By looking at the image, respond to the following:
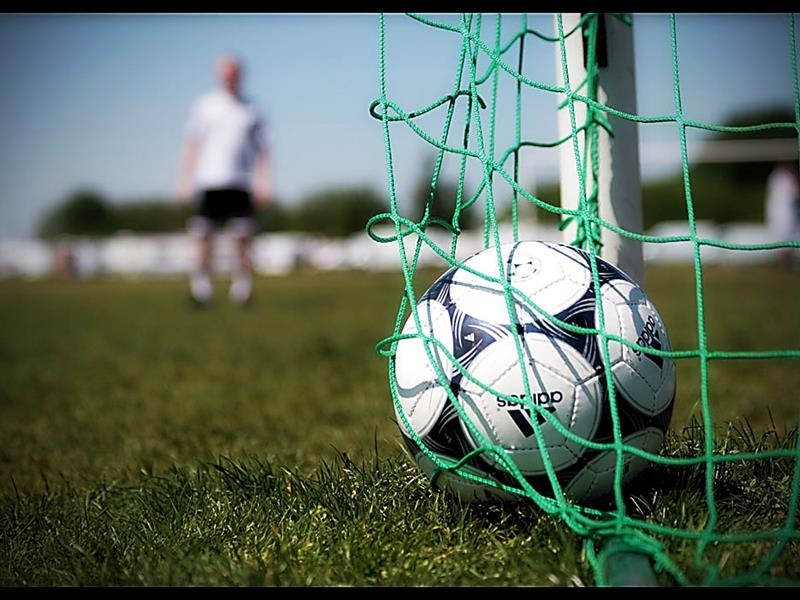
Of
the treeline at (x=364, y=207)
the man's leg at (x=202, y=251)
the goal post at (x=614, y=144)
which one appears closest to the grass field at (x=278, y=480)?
the goal post at (x=614, y=144)

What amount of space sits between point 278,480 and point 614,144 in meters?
1.34

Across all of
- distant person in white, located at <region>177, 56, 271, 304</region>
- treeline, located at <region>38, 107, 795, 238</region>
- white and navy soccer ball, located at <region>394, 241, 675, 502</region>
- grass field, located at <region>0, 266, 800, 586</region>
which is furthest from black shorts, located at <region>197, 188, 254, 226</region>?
treeline, located at <region>38, 107, 795, 238</region>

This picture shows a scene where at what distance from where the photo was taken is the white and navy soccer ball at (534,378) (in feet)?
6.33

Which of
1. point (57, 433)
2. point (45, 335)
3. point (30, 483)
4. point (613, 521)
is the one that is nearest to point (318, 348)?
point (57, 433)

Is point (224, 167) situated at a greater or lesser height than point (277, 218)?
greater

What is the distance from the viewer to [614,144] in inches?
99.9

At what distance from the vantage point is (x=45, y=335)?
8.20 m

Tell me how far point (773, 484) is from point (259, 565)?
1260 millimetres

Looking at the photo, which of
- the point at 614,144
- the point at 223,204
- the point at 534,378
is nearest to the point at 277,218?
the point at 223,204

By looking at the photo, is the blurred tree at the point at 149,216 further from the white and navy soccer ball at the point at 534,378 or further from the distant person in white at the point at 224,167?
the white and navy soccer ball at the point at 534,378

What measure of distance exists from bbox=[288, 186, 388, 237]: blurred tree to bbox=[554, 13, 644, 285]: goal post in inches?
2307

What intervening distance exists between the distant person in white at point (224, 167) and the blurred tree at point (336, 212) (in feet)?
169

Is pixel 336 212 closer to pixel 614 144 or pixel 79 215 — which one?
pixel 79 215

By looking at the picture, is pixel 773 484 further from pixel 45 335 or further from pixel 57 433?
pixel 45 335
